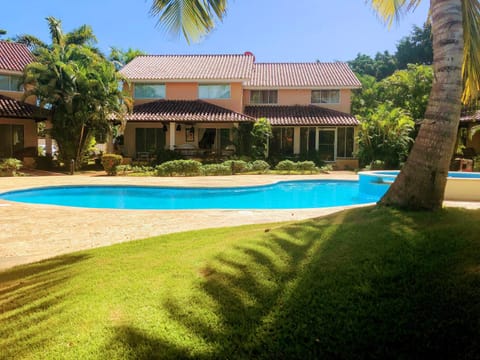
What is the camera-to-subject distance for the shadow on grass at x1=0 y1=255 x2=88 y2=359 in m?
3.31

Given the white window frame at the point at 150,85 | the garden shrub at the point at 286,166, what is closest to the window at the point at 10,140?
the white window frame at the point at 150,85

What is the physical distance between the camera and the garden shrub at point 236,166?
22500 mm

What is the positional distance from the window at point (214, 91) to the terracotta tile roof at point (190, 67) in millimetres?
745

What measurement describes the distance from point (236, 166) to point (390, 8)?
48.2 feet

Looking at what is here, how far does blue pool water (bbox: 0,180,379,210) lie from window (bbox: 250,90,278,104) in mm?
13746

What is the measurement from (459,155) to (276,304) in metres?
25.4

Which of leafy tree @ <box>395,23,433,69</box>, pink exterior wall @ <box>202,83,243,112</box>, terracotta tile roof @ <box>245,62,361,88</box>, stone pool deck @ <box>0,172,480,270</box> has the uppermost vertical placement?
leafy tree @ <box>395,23,433,69</box>

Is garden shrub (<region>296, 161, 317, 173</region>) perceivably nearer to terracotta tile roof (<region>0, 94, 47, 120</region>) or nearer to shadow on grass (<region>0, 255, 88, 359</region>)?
terracotta tile roof (<region>0, 94, 47, 120</region>)

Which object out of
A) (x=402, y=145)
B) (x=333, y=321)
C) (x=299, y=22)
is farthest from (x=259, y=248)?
(x=402, y=145)

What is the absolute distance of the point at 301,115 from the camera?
28016mm

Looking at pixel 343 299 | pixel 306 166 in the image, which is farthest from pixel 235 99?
pixel 343 299

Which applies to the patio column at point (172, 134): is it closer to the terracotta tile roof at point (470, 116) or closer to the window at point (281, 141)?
the window at point (281, 141)

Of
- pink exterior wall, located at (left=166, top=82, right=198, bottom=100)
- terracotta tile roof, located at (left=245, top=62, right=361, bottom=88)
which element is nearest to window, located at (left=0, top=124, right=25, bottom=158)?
pink exterior wall, located at (left=166, top=82, right=198, bottom=100)

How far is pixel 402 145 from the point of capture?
23.7 metres
